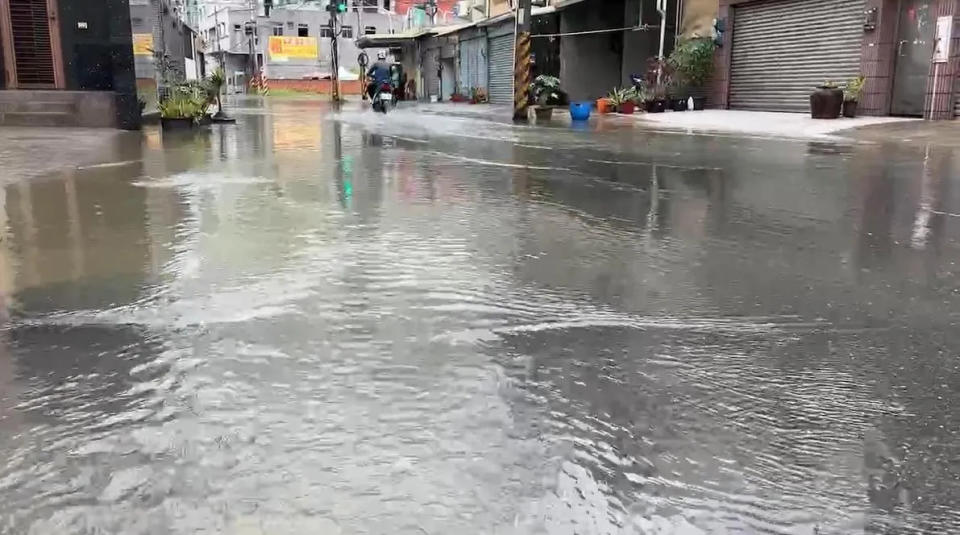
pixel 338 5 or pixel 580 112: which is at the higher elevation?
pixel 338 5

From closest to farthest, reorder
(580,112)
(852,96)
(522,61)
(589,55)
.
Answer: (852,96) < (580,112) < (522,61) < (589,55)

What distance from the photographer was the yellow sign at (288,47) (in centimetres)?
6384

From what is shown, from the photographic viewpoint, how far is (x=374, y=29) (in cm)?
6662

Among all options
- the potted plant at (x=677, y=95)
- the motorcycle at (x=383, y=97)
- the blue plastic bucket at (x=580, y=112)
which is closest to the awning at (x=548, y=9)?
the motorcycle at (x=383, y=97)

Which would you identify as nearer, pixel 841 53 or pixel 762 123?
pixel 762 123

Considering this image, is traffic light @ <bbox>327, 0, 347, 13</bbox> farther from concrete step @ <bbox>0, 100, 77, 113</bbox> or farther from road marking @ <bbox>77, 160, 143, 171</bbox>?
road marking @ <bbox>77, 160, 143, 171</bbox>

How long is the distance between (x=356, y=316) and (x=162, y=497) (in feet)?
4.53

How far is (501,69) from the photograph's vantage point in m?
31.6

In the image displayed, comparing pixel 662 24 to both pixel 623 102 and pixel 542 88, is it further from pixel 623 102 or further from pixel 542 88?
pixel 542 88

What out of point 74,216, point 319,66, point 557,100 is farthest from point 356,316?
point 319,66

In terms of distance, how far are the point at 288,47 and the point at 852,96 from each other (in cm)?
5607

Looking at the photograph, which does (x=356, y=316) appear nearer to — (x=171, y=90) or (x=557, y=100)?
(x=171, y=90)

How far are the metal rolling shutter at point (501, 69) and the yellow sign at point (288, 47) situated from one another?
3621 cm

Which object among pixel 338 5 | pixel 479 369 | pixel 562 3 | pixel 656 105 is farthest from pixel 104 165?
pixel 338 5
